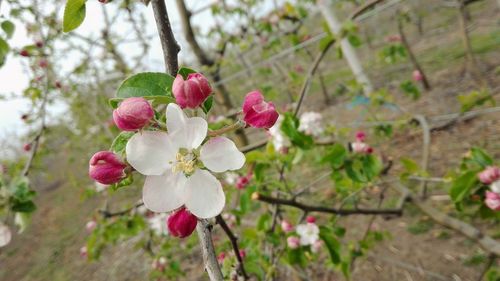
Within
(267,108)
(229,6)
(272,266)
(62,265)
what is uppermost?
(229,6)

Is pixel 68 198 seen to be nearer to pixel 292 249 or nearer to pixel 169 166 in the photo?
pixel 292 249

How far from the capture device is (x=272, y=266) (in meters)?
1.57

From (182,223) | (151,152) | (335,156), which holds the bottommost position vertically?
(335,156)

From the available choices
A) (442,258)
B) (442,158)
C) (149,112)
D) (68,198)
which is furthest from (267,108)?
(68,198)

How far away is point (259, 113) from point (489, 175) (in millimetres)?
1142

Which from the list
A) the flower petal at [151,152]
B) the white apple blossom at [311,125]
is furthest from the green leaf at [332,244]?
the flower petal at [151,152]

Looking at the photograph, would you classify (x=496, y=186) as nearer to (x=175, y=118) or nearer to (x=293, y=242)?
(x=293, y=242)

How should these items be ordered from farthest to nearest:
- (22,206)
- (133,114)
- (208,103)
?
(22,206) < (208,103) < (133,114)

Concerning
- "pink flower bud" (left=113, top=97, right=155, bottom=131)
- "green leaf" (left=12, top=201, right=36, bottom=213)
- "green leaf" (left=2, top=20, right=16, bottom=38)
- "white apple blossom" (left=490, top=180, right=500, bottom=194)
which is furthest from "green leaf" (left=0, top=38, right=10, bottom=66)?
"white apple blossom" (left=490, top=180, right=500, bottom=194)

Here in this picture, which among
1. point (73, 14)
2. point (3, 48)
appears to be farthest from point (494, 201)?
point (3, 48)

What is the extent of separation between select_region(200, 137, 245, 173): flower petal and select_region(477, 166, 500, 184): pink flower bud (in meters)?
1.16

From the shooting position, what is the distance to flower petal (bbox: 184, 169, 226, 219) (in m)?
0.52

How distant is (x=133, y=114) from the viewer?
0.50m

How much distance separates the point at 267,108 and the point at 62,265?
678 centimetres
